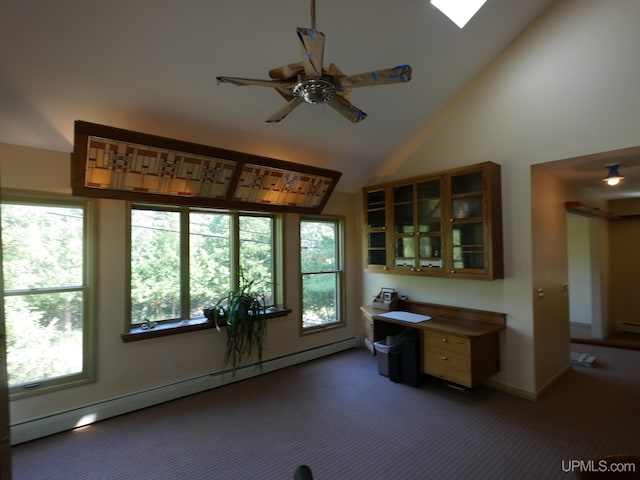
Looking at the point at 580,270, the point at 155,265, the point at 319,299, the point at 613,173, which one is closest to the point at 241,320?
the point at 155,265

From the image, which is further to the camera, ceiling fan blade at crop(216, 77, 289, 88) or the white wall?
the white wall

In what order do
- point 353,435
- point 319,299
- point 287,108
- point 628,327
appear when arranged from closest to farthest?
point 287,108 → point 353,435 → point 319,299 → point 628,327

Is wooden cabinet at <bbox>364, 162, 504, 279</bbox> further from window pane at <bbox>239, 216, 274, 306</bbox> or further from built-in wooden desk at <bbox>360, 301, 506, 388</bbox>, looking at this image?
window pane at <bbox>239, 216, 274, 306</bbox>

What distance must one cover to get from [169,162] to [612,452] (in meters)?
4.29

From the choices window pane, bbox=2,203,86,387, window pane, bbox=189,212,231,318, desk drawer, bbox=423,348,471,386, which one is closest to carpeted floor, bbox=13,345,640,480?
desk drawer, bbox=423,348,471,386

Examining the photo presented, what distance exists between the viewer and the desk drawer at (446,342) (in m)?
3.28

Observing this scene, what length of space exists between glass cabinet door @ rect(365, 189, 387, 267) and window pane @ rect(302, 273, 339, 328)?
0.71m

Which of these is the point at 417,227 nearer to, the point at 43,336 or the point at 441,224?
the point at 441,224

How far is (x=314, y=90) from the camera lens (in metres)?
1.91

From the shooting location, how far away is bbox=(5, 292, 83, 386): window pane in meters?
2.79

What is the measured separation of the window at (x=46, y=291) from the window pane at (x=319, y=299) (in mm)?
2487

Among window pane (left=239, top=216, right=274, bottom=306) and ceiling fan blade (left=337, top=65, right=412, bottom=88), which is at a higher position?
ceiling fan blade (left=337, top=65, right=412, bottom=88)

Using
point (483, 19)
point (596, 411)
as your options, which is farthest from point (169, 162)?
point (596, 411)

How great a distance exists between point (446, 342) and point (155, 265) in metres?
3.07
